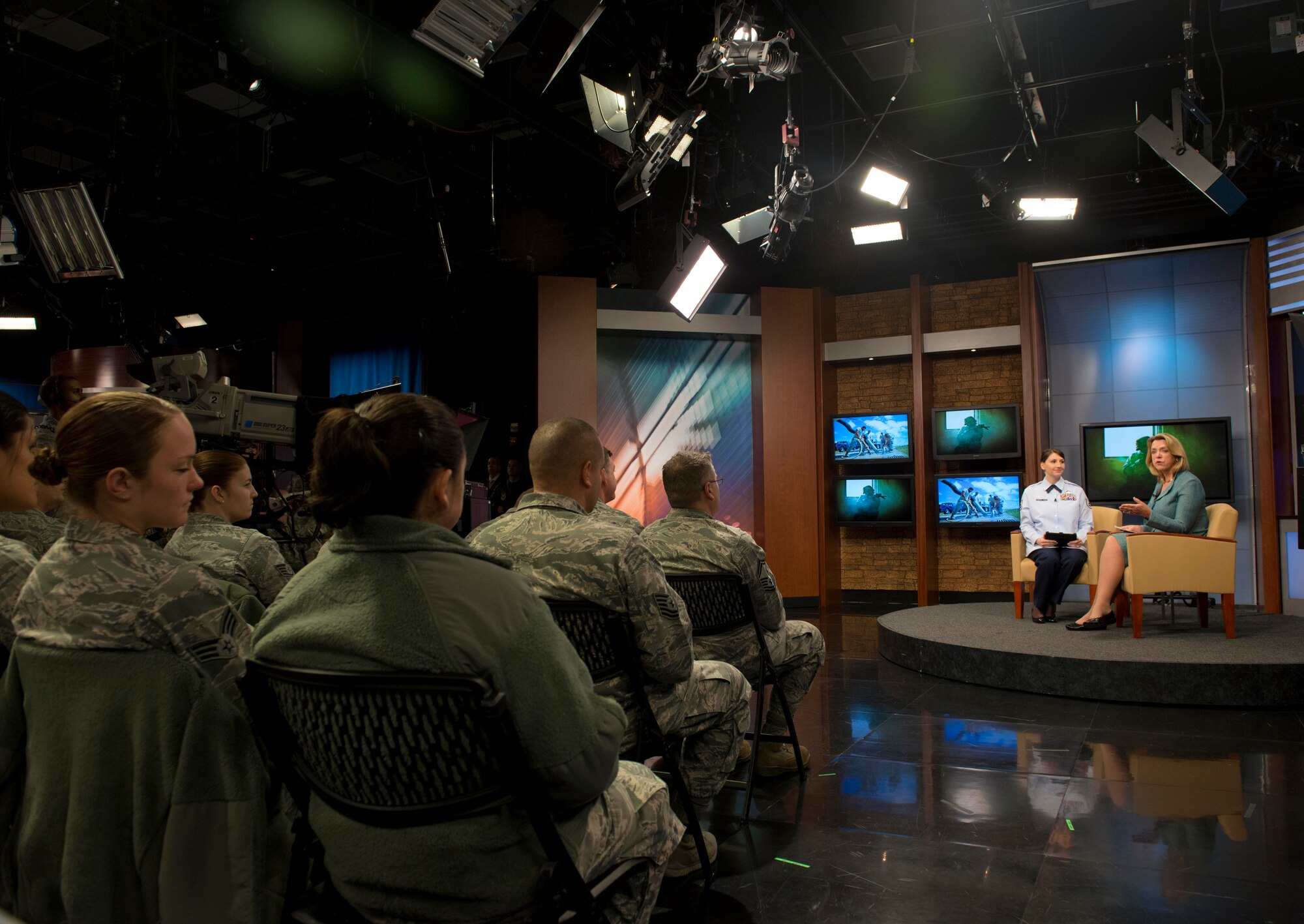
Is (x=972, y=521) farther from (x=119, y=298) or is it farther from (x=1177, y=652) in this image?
(x=119, y=298)

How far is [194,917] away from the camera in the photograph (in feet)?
4.01

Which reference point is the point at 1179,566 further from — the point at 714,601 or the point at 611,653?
the point at 611,653

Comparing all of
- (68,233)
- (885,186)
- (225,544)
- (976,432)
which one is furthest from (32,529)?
(976,432)

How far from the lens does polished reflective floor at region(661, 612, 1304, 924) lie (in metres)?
2.14

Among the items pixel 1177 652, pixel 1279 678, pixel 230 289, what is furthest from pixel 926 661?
pixel 230 289

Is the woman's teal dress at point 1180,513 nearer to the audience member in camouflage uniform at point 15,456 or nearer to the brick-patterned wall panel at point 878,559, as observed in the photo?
the brick-patterned wall panel at point 878,559

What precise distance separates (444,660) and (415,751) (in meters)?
0.14

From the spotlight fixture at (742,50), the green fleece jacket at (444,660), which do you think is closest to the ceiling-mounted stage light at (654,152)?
the spotlight fixture at (742,50)

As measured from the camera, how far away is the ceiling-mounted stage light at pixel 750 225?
21.2 ft

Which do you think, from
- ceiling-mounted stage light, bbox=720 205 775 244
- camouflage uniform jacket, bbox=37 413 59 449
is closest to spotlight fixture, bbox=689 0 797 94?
ceiling-mounted stage light, bbox=720 205 775 244

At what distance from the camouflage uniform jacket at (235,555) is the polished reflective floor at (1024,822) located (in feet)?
4.72

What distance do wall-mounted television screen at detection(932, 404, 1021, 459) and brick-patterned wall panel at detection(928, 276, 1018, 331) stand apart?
105 cm

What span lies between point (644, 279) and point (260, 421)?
4.40m

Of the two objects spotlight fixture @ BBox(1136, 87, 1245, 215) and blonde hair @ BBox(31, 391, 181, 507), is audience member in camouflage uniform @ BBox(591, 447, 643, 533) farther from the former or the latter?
spotlight fixture @ BBox(1136, 87, 1245, 215)
